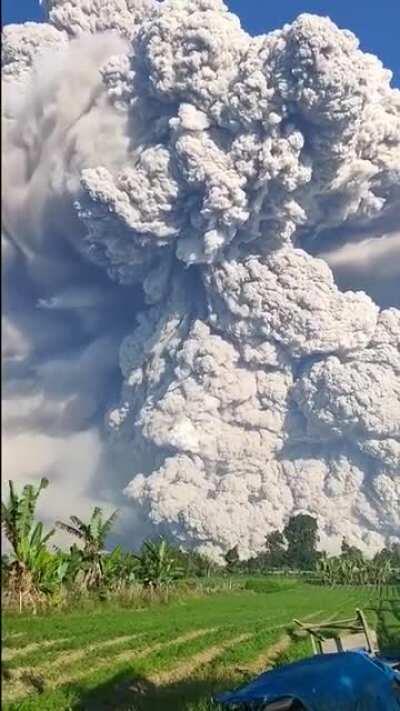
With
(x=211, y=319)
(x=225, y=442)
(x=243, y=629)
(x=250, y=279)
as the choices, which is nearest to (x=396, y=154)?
(x=250, y=279)

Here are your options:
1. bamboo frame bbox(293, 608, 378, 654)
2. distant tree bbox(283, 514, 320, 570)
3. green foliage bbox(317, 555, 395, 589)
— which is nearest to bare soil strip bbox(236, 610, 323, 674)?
bamboo frame bbox(293, 608, 378, 654)

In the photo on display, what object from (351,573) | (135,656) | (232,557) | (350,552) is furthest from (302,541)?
(135,656)

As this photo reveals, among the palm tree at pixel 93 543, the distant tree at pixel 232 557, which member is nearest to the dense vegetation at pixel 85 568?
the palm tree at pixel 93 543

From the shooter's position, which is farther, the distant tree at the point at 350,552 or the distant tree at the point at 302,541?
the distant tree at the point at 302,541

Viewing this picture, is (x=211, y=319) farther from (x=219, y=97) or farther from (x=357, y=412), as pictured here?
(x=219, y=97)

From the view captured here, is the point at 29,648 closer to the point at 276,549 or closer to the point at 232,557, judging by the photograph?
the point at 232,557

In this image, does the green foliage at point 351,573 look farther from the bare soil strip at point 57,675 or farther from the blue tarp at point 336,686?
the blue tarp at point 336,686
